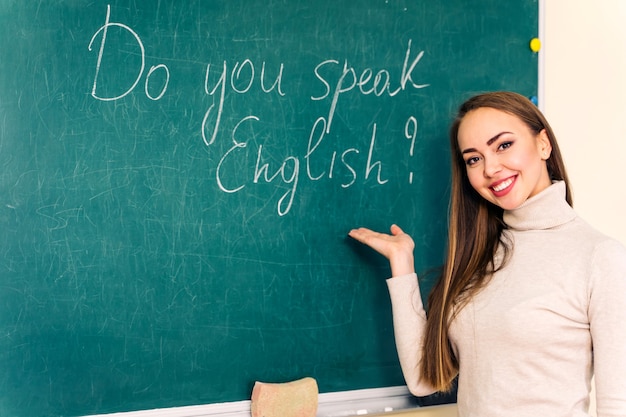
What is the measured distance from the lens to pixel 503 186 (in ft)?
4.81

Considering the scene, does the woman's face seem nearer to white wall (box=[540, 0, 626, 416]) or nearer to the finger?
the finger

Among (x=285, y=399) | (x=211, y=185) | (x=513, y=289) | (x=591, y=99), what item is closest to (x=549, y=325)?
(x=513, y=289)

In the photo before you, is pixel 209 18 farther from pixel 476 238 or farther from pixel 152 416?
pixel 152 416

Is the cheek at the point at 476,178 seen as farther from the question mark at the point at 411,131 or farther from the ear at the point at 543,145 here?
the question mark at the point at 411,131

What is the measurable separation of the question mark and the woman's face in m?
0.25

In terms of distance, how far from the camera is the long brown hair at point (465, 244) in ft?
4.90

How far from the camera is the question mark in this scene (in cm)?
174

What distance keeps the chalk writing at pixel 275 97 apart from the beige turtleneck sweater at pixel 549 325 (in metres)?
0.40

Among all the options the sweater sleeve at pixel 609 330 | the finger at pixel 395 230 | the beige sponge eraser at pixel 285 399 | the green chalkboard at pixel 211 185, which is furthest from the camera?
the finger at pixel 395 230

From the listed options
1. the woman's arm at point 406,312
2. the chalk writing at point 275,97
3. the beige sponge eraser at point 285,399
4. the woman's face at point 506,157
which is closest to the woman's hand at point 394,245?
the woman's arm at point 406,312

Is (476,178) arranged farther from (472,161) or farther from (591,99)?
(591,99)

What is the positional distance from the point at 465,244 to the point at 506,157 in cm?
24

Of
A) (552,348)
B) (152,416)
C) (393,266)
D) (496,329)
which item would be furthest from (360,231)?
(152,416)

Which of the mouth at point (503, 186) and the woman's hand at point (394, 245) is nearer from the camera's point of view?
the mouth at point (503, 186)
